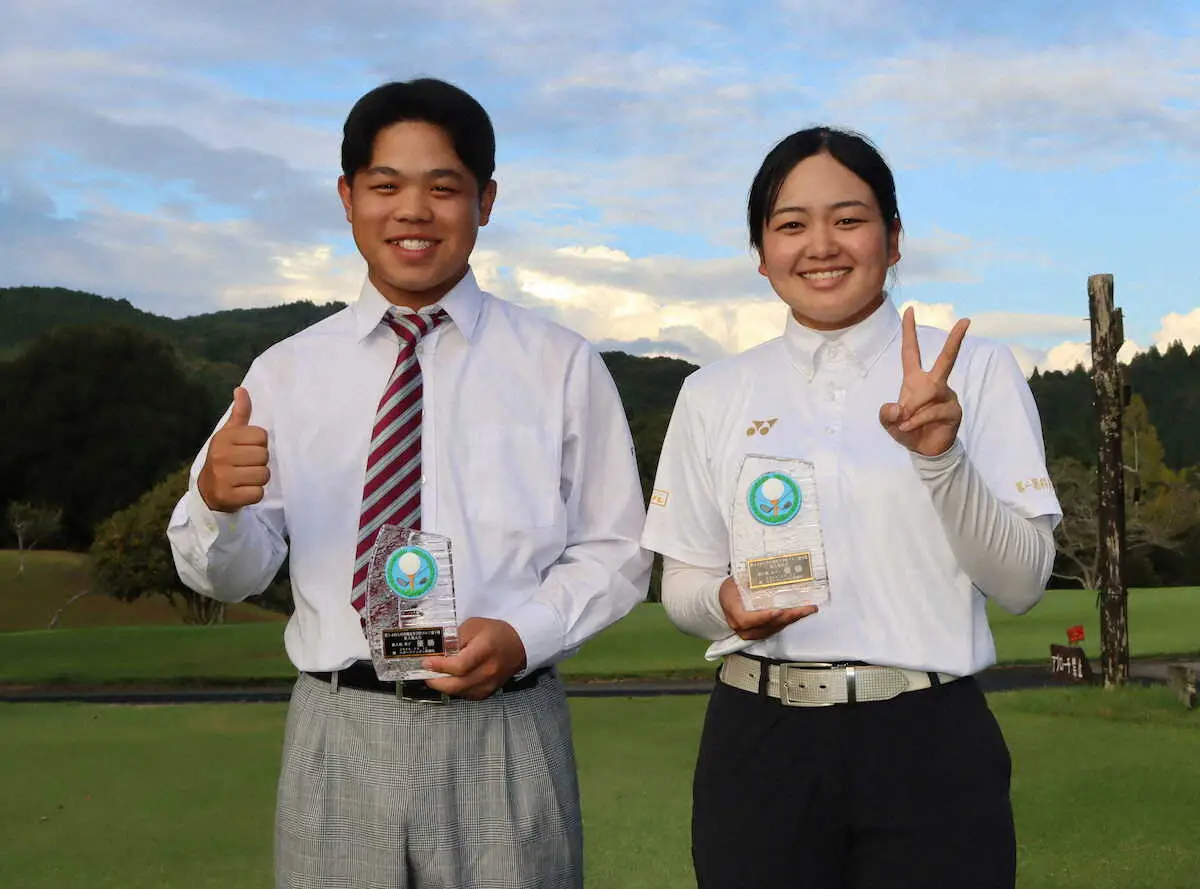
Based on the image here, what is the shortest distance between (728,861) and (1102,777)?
8.70 meters

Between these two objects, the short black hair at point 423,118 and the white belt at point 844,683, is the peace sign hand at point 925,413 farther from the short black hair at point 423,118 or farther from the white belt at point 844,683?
the short black hair at point 423,118

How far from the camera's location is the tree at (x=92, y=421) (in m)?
47.9

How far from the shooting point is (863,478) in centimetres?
321

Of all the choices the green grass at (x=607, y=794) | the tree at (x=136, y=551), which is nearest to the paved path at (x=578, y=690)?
the green grass at (x=607, y=794)

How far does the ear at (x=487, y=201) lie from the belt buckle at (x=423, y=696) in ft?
4.18

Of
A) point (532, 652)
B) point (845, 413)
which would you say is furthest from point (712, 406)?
point (532, 652)

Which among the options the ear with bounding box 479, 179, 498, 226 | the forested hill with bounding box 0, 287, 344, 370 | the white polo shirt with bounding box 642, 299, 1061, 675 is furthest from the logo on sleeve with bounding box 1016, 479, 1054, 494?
the forested hill with bounding box 0, 287, 344, 370

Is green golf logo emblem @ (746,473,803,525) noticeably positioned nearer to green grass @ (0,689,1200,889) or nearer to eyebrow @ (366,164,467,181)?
eyebrow @ (366,164,467,181)

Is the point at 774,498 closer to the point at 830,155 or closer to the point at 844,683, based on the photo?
the point at 844,683

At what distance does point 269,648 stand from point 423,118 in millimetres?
24003

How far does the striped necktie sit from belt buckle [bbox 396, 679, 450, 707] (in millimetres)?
219

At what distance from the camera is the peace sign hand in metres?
2.91

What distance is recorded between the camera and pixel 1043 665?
72.5 feet

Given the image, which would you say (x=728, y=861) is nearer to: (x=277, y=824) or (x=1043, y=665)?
(x=277, y=824)
